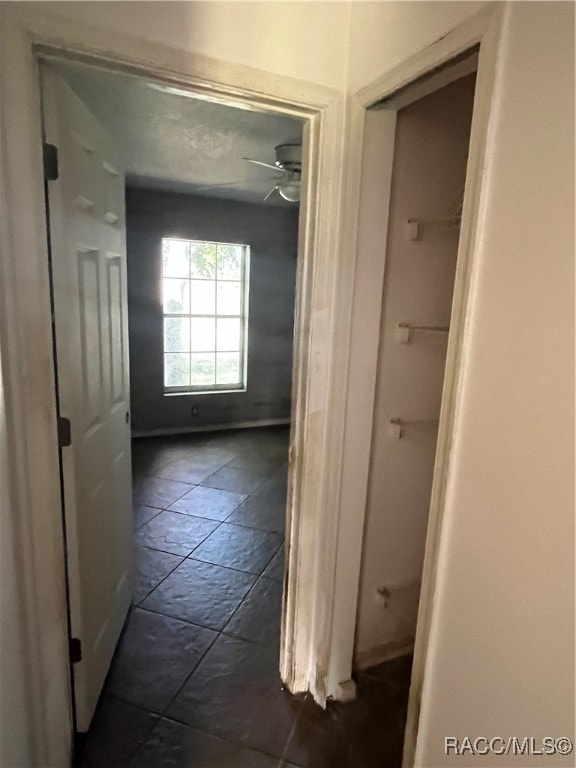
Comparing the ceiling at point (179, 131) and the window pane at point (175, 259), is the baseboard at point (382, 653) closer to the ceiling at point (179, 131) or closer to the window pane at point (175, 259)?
the ceiling at point (179, 131)

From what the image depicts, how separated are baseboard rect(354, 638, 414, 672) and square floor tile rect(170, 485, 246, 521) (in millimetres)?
1477

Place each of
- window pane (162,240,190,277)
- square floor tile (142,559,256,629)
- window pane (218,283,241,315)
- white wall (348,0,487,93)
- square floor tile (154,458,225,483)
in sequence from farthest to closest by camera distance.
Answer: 1. window pane (218,283,241,315)
2. window pane (162,240,190,277)
3. square floor tile (154,458,225,483)
4. square floor tile (142,559,256,629)
5. white wall (348,0,487,93)

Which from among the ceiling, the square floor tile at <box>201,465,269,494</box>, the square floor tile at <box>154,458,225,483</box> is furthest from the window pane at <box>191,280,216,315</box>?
the square floor tile at <box>201,465,269,494</box>

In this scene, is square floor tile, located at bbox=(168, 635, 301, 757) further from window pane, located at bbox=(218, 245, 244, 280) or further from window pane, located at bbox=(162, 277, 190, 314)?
window pane, located at bbox=(218, 245, 244, 280)

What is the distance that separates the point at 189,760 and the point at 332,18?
243 cm

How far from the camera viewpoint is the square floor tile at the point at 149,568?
243 centimetres

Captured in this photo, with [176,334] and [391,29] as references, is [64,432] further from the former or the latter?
[176,334]

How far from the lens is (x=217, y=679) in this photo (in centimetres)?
192

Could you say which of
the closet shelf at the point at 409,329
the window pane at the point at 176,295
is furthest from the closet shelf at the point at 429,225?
the window pane at the point at 176,295

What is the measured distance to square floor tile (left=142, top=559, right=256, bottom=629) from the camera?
89.3 inches

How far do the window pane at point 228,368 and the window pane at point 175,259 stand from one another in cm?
101

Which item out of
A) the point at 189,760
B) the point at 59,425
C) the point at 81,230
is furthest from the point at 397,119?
the point at 189,760

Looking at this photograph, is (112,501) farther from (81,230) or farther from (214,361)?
(214,361)

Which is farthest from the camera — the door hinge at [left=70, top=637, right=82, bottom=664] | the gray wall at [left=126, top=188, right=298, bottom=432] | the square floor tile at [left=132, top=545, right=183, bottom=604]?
the gray wall at [left=126, top=188, right=298, bottom=432]
